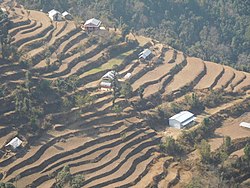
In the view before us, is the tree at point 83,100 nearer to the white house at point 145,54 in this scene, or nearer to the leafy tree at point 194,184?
the white house at point 145,54

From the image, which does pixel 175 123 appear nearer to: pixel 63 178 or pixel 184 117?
pixel 184 117

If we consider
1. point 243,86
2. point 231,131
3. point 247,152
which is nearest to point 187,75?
point 243,86

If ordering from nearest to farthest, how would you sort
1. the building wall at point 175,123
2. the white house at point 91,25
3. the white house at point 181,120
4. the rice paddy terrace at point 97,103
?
1. the rice paddy terrace at point 97,103
2. the white house at point 181,120
3. the building wall at point 175,123
4. the white house at point 91,25

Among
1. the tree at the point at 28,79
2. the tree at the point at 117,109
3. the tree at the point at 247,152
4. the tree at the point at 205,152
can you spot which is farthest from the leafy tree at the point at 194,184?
the tree at the point at 28,79

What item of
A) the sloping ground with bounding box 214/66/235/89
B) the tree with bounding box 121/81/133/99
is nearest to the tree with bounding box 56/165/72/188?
the tree with bounding box 121/81/133/99

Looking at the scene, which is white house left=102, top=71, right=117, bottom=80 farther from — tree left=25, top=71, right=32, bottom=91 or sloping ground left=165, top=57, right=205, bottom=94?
tree left=25, top=71, right=32, bottom=91

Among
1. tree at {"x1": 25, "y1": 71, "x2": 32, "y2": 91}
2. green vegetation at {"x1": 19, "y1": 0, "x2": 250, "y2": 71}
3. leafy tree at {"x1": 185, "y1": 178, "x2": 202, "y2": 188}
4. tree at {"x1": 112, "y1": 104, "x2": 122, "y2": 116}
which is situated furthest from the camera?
green vegetation at {"x1": 19, "y1": 0, "x2": 250, "y2": 71}

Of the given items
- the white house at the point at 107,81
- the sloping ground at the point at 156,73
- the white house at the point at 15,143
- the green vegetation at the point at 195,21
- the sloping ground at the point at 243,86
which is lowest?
the green vegetation at the point at 195,21

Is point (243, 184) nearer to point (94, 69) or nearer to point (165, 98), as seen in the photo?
point (165, 98)
